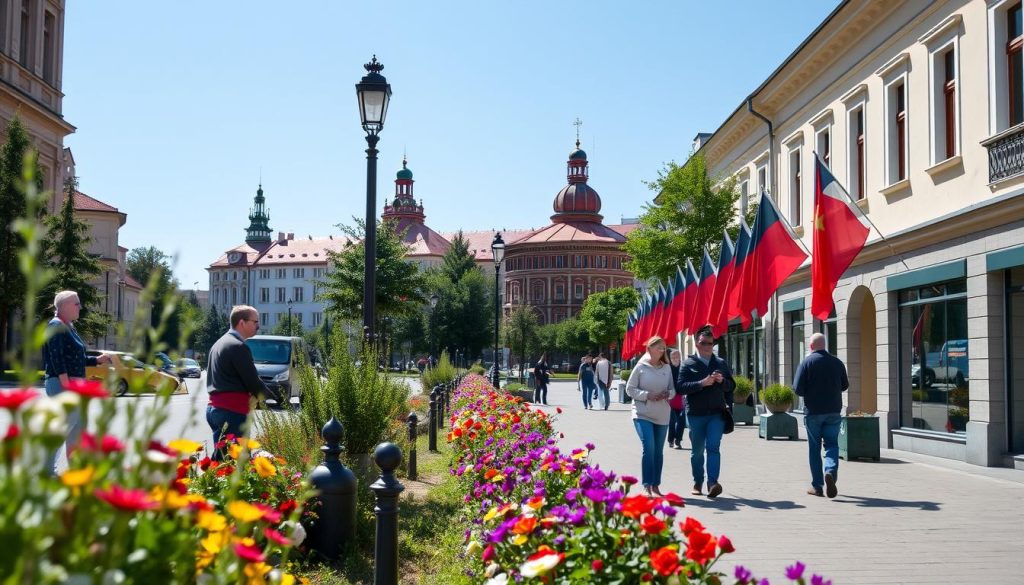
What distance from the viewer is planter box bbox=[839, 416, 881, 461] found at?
48.2ft

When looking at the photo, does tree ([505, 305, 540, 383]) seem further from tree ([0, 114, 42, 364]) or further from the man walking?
the man walking

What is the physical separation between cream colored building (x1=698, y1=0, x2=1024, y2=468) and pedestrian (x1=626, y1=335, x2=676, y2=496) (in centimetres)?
608

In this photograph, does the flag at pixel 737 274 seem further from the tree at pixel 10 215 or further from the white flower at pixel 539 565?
the tree at pixel 10 215

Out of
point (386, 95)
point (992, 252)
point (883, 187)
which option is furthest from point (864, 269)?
point (386, 95)

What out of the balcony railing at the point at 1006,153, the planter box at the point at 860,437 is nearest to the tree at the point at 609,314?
the planter box at the point at 860,437

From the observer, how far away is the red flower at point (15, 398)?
4.85 ft

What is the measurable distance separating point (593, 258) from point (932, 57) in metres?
102

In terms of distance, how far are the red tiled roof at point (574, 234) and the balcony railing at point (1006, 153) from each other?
104 m

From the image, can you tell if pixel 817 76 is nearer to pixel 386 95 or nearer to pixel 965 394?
pixel 965 394

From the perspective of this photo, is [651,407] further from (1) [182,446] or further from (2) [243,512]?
(2) [243,512]

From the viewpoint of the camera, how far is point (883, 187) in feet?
61.5

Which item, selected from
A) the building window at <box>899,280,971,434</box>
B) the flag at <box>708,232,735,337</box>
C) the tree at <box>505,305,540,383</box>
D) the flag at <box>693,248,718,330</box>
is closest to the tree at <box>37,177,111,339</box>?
the flag at <box>693,248,718,330</box>

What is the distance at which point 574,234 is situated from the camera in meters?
120

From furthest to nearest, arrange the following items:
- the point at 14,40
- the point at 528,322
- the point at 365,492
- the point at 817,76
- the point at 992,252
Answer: the point at 528,322 → the point at 14,40 → the point at 817,76 → the point at 992,252 → the point at 365,492
